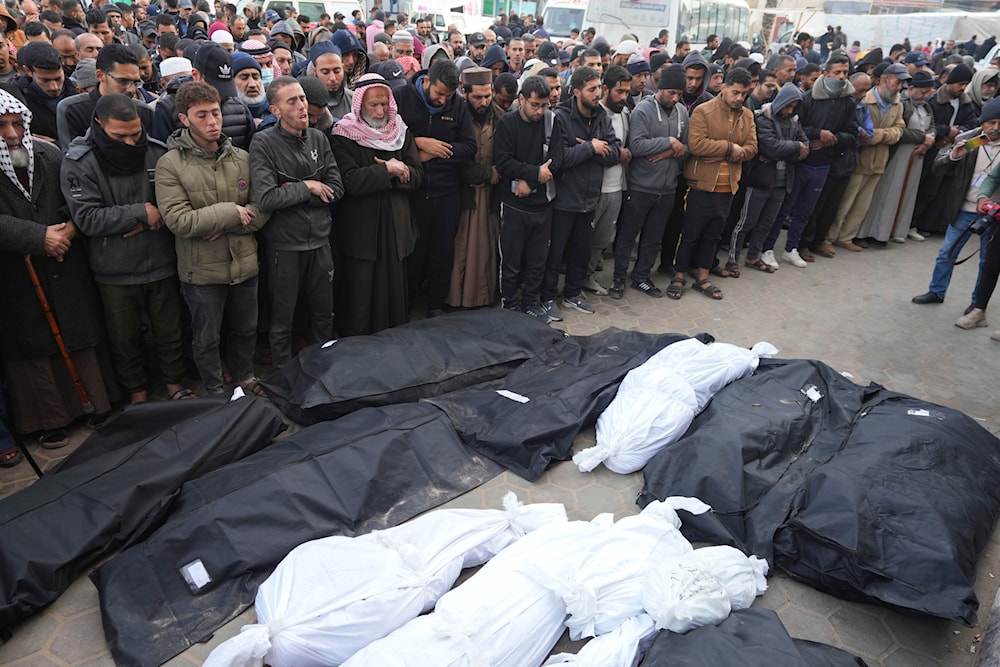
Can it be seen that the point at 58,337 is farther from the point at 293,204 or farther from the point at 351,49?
the point at 351,49

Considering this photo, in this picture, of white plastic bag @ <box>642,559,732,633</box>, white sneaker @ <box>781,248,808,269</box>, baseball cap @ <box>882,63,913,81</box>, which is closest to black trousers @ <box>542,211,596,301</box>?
white sneaker @ <box>781,248,808,269</box>

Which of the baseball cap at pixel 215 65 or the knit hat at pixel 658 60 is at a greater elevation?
the baseball cap at pixel 215 65

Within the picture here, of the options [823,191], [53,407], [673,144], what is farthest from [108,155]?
[823,191]

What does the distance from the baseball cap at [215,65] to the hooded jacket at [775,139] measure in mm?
4477

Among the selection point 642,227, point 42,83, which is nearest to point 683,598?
point 642,227

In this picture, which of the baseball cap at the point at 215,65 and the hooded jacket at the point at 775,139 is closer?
the baseball cap at the point at 215,65

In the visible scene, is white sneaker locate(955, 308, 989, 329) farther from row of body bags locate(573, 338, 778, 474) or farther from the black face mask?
the black face mask

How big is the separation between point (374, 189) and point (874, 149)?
5661mm

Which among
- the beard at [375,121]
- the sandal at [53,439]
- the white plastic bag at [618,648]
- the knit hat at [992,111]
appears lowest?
the sandal at [53,439]

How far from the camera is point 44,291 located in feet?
11.0

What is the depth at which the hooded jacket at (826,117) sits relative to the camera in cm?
623

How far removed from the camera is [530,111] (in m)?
4.67

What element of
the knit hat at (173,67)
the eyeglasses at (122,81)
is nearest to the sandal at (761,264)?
the knit hat at (173,67)

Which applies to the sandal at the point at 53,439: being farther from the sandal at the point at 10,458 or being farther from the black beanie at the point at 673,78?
the black beanie at the point at 673,78
